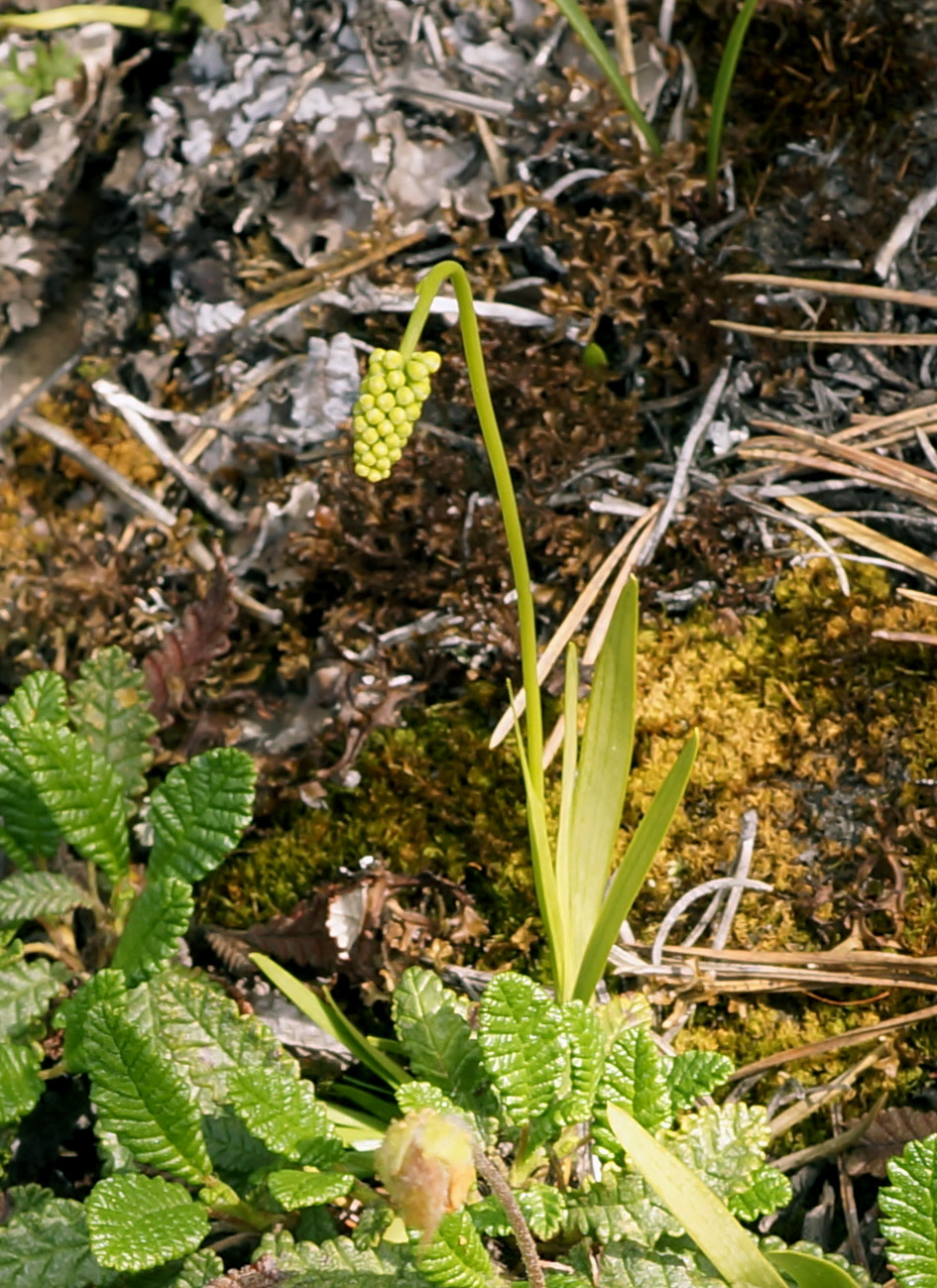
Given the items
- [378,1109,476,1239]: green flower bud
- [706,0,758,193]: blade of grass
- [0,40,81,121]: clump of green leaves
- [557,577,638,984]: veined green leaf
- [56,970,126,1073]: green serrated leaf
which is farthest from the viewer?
[0,40,81,121]: clump of green leaves

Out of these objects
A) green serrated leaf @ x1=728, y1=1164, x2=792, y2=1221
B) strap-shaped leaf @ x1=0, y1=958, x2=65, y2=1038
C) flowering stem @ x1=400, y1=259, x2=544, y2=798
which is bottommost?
green serrated leaf @ x1=728, y1=1164, x2=792, y2=1221

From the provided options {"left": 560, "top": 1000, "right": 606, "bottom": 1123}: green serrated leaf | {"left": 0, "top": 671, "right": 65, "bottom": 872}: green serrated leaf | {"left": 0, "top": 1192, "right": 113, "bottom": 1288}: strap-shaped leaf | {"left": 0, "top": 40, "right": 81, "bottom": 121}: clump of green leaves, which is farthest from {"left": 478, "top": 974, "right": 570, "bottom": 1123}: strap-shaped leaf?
{"left": 0, "top": 40, "right": 81, "bottom": 121}: clump of green leaves

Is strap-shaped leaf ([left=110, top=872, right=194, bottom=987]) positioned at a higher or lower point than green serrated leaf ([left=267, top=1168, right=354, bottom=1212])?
higher

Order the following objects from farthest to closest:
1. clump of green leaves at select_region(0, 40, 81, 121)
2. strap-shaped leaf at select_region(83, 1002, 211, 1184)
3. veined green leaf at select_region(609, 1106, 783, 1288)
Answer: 1. clump of green leaves at select_region(0, 40, 81, 121)
2. strap-shaped leaf at select_region(83, 1002, 211, 1184)
3. veined green leaf at select_region(609, 1106, 783, 1288)

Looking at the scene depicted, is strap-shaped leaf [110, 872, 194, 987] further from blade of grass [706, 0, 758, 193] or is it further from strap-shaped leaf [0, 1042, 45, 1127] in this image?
blade of grass [706, 0, 758, 193]

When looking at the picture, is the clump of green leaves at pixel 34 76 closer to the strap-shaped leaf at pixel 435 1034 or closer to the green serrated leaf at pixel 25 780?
the green serrated leaf at pixel 25 780

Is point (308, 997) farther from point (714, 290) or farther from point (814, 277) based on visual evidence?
point (814, 277)
